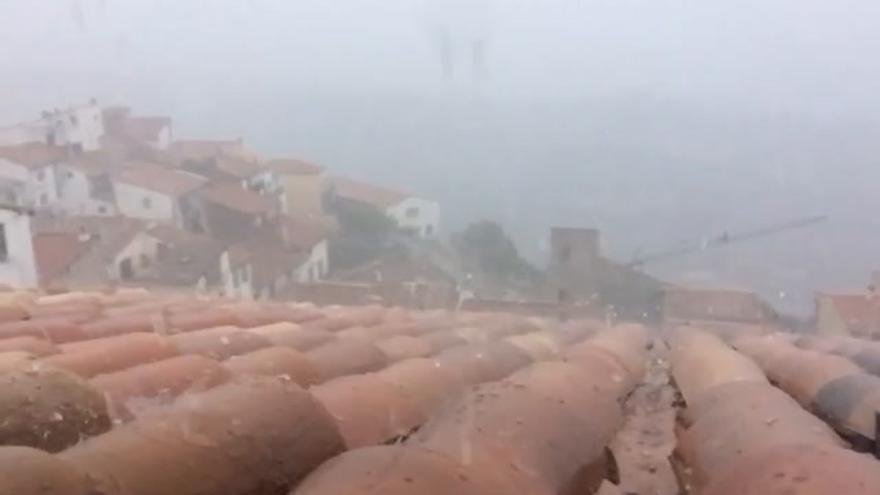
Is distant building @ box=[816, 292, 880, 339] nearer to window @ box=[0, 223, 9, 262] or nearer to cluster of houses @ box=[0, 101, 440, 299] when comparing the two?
cluster of houses @ box=[0, 101, 440, 299]

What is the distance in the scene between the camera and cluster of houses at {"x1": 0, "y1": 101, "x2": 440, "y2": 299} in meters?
18.7

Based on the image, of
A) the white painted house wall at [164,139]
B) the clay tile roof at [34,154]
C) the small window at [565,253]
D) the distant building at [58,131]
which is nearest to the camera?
the small window at [565,253]

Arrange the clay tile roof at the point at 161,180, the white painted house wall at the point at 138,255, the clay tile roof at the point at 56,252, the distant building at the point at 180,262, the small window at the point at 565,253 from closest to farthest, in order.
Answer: the clay tile roof at the point at 56,252 → the white painted house wall at the point at 138,255 → the distant building at the point at 180,262 → the small window at the point at 565,253 → the clay tile roof at the point at 161,180

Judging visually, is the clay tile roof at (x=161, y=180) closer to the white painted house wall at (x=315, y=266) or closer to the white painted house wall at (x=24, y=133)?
the white painted house wall at (x=24, y=133)

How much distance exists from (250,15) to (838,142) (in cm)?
2915

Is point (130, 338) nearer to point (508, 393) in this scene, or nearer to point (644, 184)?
point (508, 393)

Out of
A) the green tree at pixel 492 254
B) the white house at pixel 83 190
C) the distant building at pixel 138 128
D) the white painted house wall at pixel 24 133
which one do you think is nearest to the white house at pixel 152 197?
the white house at pixel 83 190

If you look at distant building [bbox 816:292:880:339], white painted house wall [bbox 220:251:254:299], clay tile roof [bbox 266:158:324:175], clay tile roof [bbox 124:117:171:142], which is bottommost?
white painted house wall [bbox 220:251:254:299]

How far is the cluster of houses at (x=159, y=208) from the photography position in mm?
18731

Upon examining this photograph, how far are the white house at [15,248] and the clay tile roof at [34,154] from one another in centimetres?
880

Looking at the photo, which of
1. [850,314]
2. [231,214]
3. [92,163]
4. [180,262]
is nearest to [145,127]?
[92,163]

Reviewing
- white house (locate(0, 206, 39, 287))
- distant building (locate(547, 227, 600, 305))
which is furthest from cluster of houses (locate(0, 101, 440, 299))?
distant building (locate(547, 227, 600, 305))

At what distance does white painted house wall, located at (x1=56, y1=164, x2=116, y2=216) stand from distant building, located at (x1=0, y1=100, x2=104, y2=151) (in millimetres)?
2166

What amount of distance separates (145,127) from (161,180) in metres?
6.65
